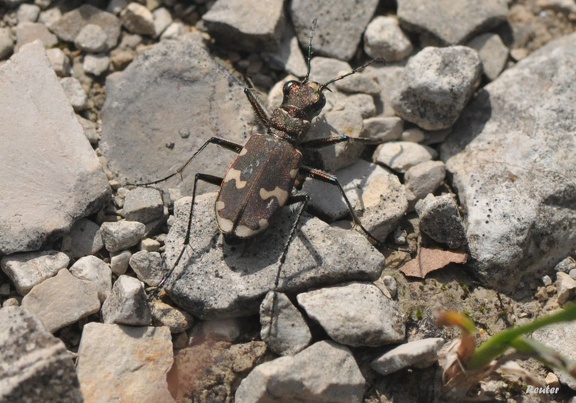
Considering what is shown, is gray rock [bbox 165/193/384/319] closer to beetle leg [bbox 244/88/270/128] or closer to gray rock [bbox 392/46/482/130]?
beetle leg [bbox 244/88/270/128]

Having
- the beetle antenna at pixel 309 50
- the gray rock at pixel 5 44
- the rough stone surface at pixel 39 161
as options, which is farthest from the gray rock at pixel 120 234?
the gray rock at pixel 5 44

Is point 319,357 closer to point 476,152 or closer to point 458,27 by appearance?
point 476,152

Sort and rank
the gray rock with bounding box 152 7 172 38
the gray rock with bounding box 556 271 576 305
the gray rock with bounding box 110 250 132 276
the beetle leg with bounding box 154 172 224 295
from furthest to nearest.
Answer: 1. the gray rock with bounding box 152 7 172 38
2. the gray rock with bounding box 556 271 576 305
3. the gray rock with bounding box 110 250 132 276
4. the beetle leg with bounding box 154 172 224 295

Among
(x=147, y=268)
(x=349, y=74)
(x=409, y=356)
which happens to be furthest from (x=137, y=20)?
(x=409, y=356)

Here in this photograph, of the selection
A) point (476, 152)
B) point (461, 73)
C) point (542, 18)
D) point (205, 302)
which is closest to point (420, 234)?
point (476, 152)

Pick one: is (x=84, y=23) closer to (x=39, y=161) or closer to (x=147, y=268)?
(x=39, y=161)

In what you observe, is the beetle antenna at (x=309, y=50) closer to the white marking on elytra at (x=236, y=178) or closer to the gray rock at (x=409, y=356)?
the white marking on elytra at (x=236, y=178)

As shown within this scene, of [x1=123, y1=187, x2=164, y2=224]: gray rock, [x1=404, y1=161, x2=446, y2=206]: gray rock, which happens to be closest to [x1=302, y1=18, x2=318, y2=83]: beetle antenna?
[x1=404, y1=161, x2=446, y2=206]: gray rock
